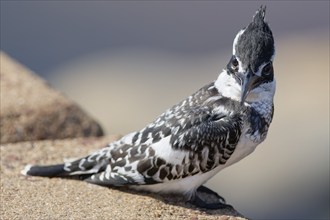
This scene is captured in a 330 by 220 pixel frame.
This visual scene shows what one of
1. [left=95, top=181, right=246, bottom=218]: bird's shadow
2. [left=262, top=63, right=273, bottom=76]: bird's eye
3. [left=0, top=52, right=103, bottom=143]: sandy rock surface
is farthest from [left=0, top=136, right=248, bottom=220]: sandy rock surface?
[left=262, top=63, right=273, bottom=76]: bird's eye

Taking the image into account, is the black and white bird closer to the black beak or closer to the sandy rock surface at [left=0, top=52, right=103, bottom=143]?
the black beak

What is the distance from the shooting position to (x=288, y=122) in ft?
48.9

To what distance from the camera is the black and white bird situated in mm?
7359

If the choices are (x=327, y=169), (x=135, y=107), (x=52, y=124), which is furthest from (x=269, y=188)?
(x=52, y=124)

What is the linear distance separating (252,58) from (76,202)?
1.51 meters

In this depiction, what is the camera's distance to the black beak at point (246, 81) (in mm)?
7316

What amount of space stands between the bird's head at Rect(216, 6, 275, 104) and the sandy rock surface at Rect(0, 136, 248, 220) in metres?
0.86

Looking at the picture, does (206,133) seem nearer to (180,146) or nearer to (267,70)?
(180,146)

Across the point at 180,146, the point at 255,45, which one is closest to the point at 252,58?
the point at 255,45

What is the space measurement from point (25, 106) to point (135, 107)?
7486 millimetres

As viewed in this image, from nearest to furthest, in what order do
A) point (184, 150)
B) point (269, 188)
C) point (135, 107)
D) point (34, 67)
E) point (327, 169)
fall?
point (184, 150) < point (327, 169) < point (269, 188) < point (135, 107) < point (34, 67)

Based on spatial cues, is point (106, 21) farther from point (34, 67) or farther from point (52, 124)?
point (52, 124)

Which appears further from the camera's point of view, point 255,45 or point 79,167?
point 79,167

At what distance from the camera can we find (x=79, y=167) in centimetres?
782
